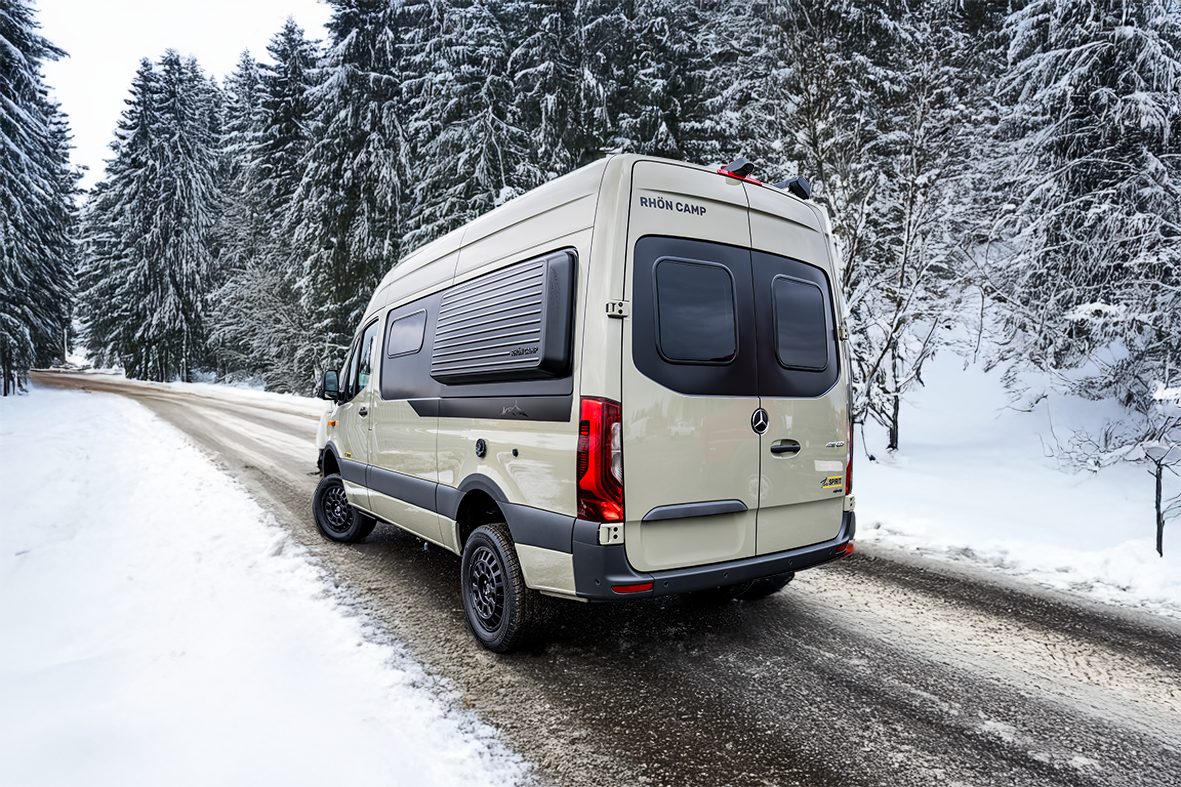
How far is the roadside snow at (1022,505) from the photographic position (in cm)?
502

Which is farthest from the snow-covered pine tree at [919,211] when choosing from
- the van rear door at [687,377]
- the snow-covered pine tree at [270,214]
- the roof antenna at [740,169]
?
the snow-covered pine tree at [270,214]

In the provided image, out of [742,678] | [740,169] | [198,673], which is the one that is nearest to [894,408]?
[740,169]

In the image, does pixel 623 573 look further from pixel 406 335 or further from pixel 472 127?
pixel 472 127

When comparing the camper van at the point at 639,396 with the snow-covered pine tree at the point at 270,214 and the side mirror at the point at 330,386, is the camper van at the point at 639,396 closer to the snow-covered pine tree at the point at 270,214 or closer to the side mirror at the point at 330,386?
the side mirror at the point at 330,386

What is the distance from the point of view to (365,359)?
590cm

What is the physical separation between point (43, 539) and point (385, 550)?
301 cm

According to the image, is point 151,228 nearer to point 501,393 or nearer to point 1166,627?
point 501,393

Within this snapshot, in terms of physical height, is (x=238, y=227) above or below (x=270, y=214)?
above

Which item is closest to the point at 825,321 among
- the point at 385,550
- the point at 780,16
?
the point at 385,550

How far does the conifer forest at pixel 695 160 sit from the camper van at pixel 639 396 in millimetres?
4681

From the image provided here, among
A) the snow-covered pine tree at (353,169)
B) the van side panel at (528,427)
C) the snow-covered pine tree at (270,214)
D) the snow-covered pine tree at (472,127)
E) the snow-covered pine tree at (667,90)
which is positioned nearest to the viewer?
the van side panel at (528,427)

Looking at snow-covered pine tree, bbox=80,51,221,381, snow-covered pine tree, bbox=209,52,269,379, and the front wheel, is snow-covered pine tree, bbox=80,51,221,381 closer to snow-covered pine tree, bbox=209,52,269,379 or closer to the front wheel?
snow-covered pine tree, bbox=209,52,269,379

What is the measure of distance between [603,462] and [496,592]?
4.17 ft

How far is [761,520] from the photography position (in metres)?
3.51
